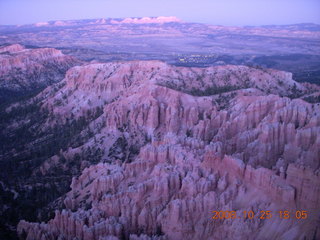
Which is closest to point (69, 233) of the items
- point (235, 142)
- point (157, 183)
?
point (157, 183)

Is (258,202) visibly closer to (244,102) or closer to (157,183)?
(157,183)

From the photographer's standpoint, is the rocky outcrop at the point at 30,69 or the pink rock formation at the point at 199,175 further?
the rocky outcrop at the point at 30,69

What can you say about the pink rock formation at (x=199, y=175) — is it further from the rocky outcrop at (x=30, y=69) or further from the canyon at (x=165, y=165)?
the rocky outcrop at (x=30, y=69)
